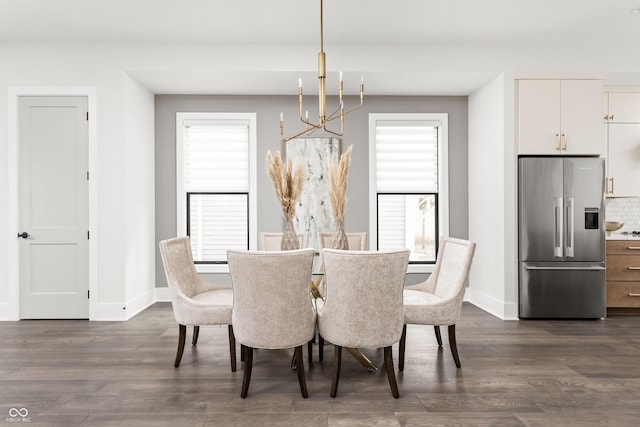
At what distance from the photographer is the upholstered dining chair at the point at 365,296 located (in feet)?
7.70

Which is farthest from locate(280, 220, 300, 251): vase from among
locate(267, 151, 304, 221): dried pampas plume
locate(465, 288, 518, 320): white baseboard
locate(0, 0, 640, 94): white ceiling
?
locate(465, 288, 518, 320): white baseboard

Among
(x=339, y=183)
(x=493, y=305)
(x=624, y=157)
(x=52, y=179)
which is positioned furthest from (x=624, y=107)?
(x=52, y=179)

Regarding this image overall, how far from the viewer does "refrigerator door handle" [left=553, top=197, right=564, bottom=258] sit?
4285mm

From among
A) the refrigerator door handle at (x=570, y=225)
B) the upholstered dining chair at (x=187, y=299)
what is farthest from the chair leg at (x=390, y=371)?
the refrigerator door handle at (x=570, y=225)

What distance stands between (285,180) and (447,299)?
1441 millimetres

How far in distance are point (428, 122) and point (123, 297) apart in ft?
13.5

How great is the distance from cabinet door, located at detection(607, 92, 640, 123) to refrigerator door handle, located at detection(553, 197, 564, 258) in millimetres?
1343

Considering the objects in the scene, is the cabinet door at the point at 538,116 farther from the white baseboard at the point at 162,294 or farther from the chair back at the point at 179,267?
the white baseboard at the point at 162,294

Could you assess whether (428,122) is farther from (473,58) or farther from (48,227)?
(48,227)

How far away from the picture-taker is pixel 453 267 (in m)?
3.16

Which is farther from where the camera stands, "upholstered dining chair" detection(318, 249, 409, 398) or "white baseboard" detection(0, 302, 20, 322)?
"white baseboard" detection(0, 302, 20, 322)

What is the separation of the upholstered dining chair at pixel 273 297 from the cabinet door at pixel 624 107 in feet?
14.2

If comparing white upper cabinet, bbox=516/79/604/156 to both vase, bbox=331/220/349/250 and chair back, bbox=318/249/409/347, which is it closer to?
vase, bbox=331/220/349/250

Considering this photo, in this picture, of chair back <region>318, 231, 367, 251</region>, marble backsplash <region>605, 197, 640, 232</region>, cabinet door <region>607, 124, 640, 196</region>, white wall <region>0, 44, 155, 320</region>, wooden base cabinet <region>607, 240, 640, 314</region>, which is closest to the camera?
chair back <region>318, 231, 367, 251</region>
